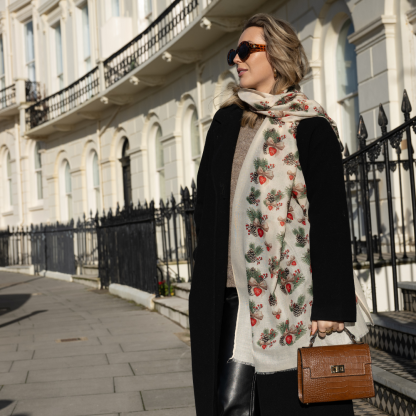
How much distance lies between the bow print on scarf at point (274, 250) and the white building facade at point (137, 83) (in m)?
3.34

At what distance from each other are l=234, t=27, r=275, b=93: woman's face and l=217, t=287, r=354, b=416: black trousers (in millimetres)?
829

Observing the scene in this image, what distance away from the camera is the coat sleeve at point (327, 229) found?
2.25 meters

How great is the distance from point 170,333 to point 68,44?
55.1 ft

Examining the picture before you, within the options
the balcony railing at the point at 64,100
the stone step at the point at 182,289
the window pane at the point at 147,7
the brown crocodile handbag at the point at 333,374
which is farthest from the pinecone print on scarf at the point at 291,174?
the balcony railing at the point at 64,100

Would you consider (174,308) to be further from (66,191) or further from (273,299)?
(66,191)

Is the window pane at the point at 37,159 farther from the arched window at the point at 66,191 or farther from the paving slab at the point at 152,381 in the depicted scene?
the paving slab at the point at 152,381

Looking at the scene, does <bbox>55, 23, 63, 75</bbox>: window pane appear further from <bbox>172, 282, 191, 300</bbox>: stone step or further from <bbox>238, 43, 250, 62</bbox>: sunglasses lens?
<bbox>238, 43, 250, 62</bbox>: sunglasses lens

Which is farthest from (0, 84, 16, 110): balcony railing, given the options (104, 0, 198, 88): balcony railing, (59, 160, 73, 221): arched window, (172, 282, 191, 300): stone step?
(172, 282, 191, 300): stone step

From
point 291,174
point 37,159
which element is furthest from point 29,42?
point 291,174

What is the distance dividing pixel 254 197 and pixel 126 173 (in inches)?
679

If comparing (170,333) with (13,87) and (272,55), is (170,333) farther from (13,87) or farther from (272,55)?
(13,87)

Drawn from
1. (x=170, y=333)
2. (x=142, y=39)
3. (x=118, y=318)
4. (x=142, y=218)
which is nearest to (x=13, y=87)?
(x=142, y=39)

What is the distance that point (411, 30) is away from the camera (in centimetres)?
841

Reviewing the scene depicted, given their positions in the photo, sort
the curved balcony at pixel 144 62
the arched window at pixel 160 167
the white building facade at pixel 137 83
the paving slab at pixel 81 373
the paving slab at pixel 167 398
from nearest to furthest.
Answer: the paving slab at pixel 167 398 < the paving slab at pixel 81 373 < the white building facade at pixel 137 83 < the curved balcony at pixel 144 62 < the arched window at pixel 160 167
